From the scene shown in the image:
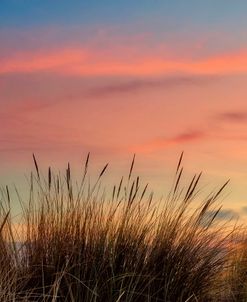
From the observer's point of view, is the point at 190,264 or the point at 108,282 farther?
the point at 190,264

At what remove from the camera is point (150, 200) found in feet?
22.4

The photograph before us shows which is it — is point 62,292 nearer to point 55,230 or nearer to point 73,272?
point 73,272

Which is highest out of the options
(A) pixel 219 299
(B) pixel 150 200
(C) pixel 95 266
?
(B) pixel 150 200

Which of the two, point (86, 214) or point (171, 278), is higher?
point (86, 214)

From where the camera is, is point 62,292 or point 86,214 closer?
point 62,292

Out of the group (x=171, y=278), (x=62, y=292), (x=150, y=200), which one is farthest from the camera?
(x=150, y=200)

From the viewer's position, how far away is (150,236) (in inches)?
260

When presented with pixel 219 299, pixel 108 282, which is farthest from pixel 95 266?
pixel 219 299

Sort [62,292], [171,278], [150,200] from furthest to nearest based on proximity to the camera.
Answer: [150,200] → [171,278] → [62,292]

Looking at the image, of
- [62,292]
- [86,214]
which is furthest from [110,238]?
[62,292]

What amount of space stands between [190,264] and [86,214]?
3.23ft

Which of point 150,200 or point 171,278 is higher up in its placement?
point 150,200

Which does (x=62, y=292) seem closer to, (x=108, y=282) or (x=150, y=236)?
(x=108, y=282)

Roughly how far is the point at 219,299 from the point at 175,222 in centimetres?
92
